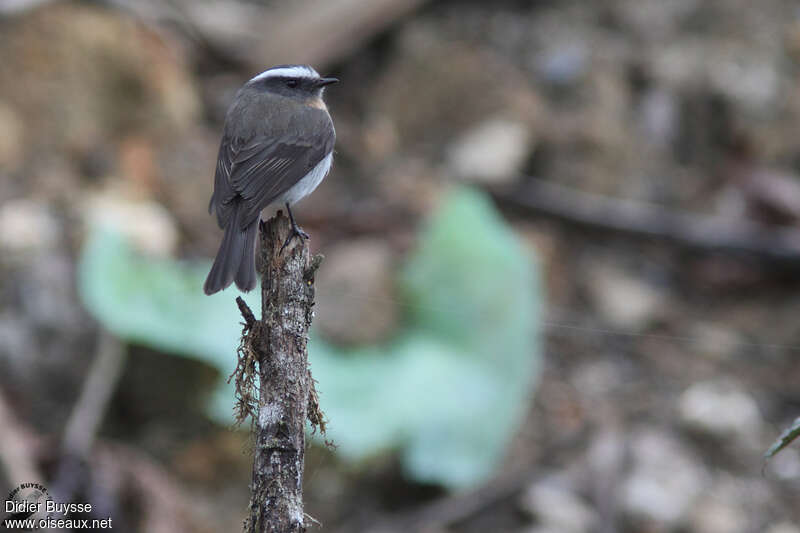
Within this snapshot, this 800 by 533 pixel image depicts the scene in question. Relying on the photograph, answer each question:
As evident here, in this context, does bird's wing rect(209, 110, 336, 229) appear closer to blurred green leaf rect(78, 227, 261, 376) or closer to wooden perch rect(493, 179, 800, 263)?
blurred green leaf rect(78, 227, 261, 376)

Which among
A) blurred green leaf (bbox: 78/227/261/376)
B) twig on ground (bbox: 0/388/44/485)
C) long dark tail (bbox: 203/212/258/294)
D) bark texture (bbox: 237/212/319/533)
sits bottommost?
bark texture (bbox: 237/212/319/533)

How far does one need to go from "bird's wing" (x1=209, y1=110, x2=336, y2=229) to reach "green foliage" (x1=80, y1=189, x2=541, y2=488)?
156 cm

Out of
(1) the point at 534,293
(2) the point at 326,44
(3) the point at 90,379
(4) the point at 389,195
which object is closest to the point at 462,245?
(1) the point at 534,293

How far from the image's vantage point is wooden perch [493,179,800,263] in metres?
6.08

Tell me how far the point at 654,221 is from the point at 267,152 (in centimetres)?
402

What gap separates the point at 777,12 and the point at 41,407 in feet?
19.3

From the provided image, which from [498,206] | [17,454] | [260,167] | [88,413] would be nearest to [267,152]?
[260,167]

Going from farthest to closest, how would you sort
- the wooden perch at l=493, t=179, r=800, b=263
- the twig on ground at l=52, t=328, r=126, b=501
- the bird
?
the wooden perch at l=493, t=179, r=800, b=263
the twig on ground at l=52, t=328, r=126, b=501
the bird

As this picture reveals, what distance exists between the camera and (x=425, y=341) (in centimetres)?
511

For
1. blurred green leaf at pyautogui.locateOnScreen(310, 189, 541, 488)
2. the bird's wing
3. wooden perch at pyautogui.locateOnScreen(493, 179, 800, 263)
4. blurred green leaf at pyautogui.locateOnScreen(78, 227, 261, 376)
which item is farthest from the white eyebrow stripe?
wooden perch at pyautogui.locateOnScreen(493, 179, 800, 263)

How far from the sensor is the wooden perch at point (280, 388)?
170cm

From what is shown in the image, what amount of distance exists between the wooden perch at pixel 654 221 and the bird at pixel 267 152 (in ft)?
11.1

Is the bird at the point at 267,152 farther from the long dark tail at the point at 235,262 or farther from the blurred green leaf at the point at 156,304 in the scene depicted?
the blurred green leaf at the point at 156,304

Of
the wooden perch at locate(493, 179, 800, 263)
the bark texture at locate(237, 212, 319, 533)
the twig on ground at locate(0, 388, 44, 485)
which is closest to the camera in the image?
the bark texture at locate(237, 212, 319, 533)
